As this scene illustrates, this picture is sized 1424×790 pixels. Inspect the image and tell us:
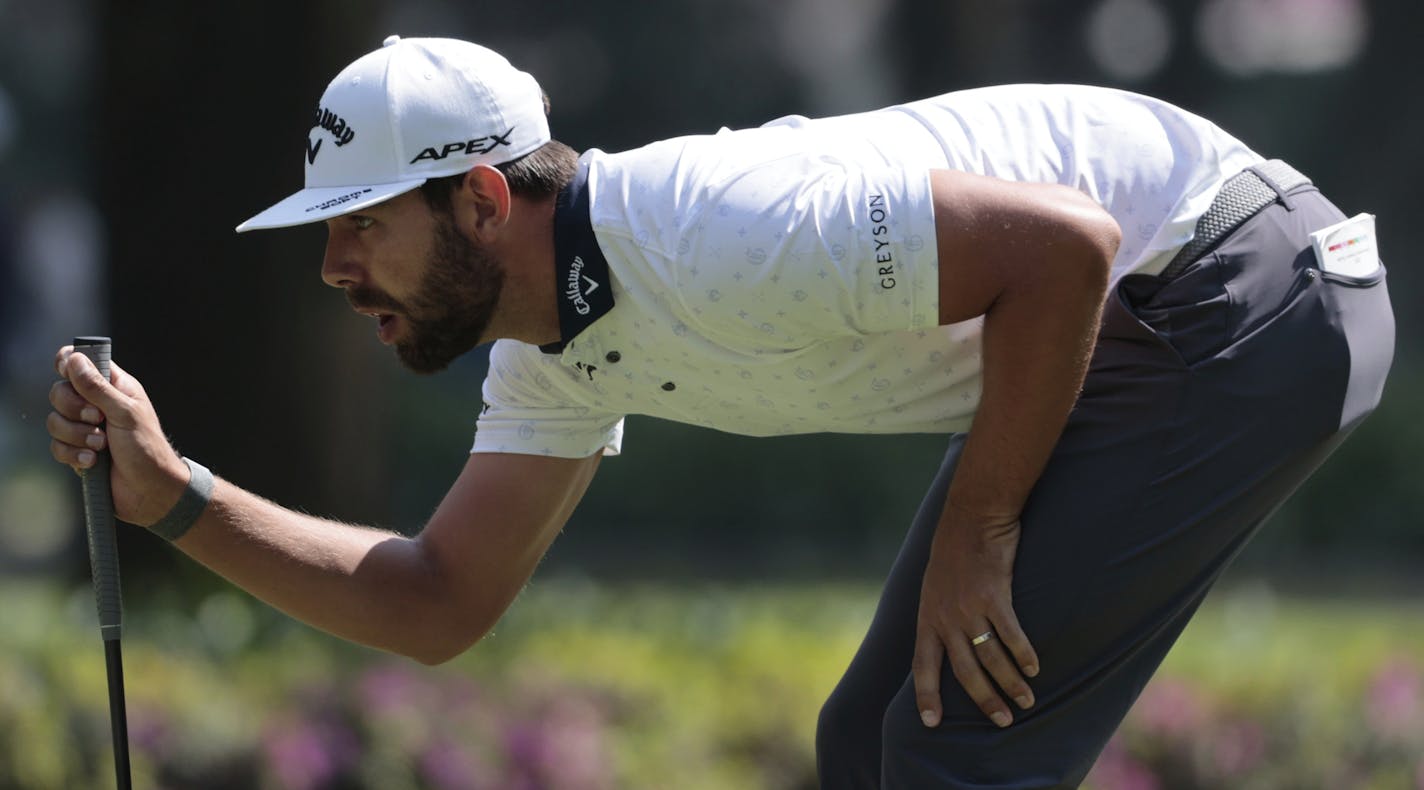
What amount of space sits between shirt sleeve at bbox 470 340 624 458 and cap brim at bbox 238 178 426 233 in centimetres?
48

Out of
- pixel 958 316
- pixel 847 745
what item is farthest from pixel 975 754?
pixel 958 316

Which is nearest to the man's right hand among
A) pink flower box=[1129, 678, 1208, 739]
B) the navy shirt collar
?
the navy shirt collar

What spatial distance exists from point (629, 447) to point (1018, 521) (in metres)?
8.74

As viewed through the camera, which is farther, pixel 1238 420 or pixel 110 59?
pixel 110 59

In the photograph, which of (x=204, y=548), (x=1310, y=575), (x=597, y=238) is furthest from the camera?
(x=1310, y=575)

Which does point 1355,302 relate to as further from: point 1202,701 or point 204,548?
point 1202,701

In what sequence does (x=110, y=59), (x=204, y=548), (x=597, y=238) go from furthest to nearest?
(x=110, y=59) < (x=204, y=548) < (x=597, y=238)

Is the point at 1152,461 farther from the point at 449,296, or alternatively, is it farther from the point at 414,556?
the point at 414,556

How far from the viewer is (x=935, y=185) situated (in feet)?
8.73

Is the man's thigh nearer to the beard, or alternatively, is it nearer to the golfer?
the golfer

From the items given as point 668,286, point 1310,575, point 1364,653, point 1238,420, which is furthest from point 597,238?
point 1310,575

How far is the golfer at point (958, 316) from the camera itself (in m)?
2.69

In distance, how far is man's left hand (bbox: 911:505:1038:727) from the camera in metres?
2.78

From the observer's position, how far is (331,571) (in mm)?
3223
